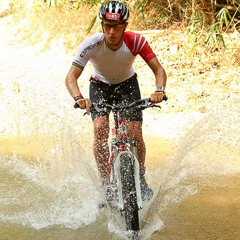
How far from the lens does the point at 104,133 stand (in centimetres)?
368

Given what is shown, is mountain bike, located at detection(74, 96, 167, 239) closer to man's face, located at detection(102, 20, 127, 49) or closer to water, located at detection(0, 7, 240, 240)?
water, located at detection(0, 7, 240, 240)

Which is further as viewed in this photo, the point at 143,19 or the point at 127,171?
the point at 143,19

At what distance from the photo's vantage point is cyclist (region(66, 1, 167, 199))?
3500 millimetres

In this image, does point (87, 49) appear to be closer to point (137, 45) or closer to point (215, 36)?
point (137, 45)

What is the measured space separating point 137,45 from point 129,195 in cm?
132

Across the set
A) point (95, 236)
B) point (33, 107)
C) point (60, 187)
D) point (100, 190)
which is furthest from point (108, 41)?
point (33, 107)

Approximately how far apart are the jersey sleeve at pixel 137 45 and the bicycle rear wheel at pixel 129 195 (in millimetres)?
978

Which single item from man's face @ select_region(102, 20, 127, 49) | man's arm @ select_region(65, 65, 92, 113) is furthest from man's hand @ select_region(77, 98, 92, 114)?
man's face @ select_region(102, 20, 127, 49)

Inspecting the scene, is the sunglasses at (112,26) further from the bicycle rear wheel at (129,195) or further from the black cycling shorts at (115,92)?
the bicycle rear wheel at (129,195)

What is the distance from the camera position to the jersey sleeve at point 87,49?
3627mm

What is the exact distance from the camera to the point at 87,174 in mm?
5082

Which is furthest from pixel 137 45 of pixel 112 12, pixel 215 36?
pixel 215 36

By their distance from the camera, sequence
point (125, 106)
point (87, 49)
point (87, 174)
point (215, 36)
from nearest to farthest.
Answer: point (125, 106)
point (87, 49)
point (87, 174)
point (215, 36)

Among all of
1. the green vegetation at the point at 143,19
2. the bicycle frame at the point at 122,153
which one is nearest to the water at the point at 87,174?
the bicycle frame at the point at 122,153
